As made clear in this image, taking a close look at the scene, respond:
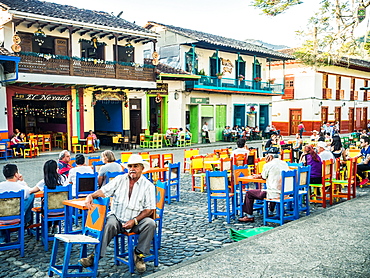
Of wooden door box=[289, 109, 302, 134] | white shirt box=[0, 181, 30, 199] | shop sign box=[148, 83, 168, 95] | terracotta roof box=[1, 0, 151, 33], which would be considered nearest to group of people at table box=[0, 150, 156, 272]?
white shirt box=[0, 181, 30, 199]

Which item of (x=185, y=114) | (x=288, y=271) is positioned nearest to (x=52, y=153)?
(x=185, y=114)

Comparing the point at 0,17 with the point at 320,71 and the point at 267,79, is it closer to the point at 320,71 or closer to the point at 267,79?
the point at 267,79

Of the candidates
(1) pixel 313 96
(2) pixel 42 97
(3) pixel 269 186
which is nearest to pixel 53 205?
(3) pixel 269 186

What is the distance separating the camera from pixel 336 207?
8086mm

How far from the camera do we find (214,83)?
26.9 m

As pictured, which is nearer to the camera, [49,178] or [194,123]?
[49,178]

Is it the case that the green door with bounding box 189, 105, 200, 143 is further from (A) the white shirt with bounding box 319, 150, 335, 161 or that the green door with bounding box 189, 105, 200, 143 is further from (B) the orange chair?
(A) the white shirt with bounding box 319, 150, 335, 161

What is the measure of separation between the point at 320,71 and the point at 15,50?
26133 mm

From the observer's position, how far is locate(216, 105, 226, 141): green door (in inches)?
1096

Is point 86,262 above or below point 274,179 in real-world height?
below

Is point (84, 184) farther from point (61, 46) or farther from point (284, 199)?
point (61, 46)

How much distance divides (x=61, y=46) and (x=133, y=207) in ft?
52.9

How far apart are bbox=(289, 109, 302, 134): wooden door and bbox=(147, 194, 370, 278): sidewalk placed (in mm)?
29208

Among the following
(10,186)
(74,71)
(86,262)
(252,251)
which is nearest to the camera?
(86,262)
